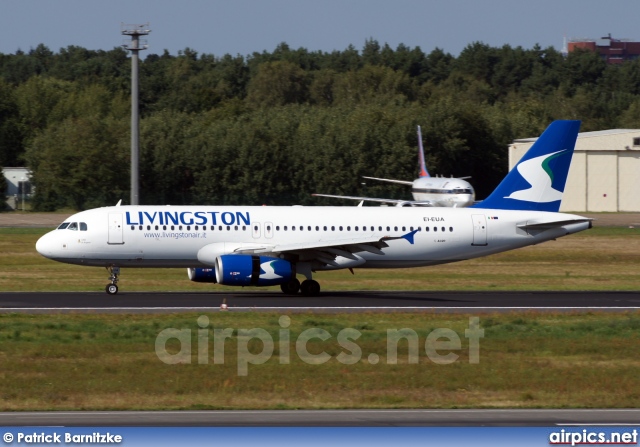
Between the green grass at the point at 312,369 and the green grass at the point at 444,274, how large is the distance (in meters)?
13.1

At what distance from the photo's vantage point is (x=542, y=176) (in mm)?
42375

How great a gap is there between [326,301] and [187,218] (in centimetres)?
608

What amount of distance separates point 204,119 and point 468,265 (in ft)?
211

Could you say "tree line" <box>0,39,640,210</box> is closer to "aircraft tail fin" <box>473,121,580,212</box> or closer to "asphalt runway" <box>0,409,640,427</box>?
"aircraft tail fin" <box>473,121,580,212</box>

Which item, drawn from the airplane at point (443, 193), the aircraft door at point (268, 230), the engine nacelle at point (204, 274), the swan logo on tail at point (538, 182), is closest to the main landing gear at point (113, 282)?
the engine nacelle at point (204, 274)

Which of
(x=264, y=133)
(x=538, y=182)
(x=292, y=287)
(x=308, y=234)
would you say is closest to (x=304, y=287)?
(x=292, y=287)

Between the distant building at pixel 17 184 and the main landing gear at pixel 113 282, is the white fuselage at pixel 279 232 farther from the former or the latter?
the distant building at pixel 17 184

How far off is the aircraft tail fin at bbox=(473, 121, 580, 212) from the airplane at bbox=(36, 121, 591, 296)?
39 mm

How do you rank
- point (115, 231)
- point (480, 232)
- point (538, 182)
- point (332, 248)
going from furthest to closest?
point (538, 182) → point (480, 232) → point (332, 248) → point (115, 231)

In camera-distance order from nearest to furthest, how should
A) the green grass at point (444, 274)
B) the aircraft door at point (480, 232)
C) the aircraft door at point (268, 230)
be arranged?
the aircraft door at point (268, 230) → the aircraft door at point (480, 232) → the green grass at point (444, 274)

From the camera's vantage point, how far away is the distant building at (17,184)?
10406 cm

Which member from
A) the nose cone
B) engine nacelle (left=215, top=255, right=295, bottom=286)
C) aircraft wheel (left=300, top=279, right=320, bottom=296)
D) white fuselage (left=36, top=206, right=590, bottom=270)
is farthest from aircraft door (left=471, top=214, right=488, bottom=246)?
the nose cone

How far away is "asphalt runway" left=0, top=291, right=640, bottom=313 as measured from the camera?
33.8m

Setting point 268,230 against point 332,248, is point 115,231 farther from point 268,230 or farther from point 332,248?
point 332,248
